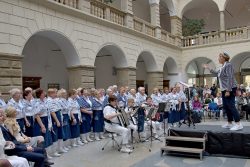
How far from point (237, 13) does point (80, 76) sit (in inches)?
839

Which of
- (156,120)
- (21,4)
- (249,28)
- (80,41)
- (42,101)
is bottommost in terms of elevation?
(156,120)

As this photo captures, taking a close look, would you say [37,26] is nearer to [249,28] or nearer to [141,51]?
[141,51]

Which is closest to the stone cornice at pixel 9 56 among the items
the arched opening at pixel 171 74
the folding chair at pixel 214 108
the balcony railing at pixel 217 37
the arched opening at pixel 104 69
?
the arched opening at pixel 104 69

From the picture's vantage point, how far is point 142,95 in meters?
11.7

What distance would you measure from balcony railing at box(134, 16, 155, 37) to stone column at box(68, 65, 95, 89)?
6.11 meters

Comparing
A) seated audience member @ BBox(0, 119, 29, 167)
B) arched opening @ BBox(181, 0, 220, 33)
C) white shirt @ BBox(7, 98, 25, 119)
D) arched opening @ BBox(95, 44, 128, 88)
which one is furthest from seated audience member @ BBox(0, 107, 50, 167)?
arched opening @ BBox(181, 0, 220, 33)

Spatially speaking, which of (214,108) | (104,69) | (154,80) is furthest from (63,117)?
(154,80)

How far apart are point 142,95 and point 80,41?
3.91 metres

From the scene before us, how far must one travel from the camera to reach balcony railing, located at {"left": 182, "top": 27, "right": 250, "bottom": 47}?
76.9 feet

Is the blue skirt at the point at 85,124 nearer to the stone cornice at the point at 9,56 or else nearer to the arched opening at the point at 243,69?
the stone cornice at the point at 9,56

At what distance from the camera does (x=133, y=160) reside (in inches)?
302

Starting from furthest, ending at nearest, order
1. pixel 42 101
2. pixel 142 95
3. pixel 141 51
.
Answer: pixel 141 51, pixel 142 95, pixel 42 101

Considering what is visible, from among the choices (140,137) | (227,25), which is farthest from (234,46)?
(140,137)

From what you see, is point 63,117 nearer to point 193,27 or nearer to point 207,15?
point 193,27
